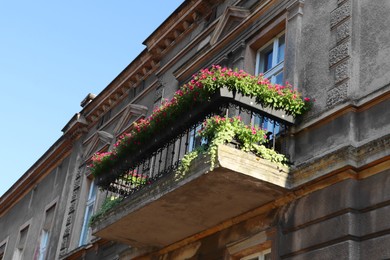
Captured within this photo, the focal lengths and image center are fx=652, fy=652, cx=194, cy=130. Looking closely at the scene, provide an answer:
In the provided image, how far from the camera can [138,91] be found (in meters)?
16.7

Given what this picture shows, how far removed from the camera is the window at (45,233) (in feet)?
61.9

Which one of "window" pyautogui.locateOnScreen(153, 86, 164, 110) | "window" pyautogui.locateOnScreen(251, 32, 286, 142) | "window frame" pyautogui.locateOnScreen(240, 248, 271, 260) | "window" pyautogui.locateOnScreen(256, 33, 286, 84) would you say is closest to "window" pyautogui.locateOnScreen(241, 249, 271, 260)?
"window frame" pyautogui.locateOnScreen(240, 248, 271, 260)

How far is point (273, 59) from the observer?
11359mm

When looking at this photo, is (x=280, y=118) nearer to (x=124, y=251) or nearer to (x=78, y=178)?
(x=124, y=251)

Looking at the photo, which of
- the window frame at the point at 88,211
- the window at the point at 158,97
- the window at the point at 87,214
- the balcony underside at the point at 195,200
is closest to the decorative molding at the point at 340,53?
the balcony underside at the point at 195,200

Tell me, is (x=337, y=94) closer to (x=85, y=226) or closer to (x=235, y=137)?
(x=235, y=137)

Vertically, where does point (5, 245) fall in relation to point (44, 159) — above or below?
below

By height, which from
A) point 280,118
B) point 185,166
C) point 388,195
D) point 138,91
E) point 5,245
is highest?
point 138,91

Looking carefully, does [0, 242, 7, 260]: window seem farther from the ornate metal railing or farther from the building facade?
the ornate metal railing

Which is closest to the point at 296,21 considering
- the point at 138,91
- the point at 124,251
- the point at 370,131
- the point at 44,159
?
the point at 370,131

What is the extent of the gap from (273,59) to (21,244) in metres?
13.1

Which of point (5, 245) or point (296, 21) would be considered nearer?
point (296, 21)

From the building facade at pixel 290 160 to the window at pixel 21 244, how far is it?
7.25 meters

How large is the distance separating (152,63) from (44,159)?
694cm
